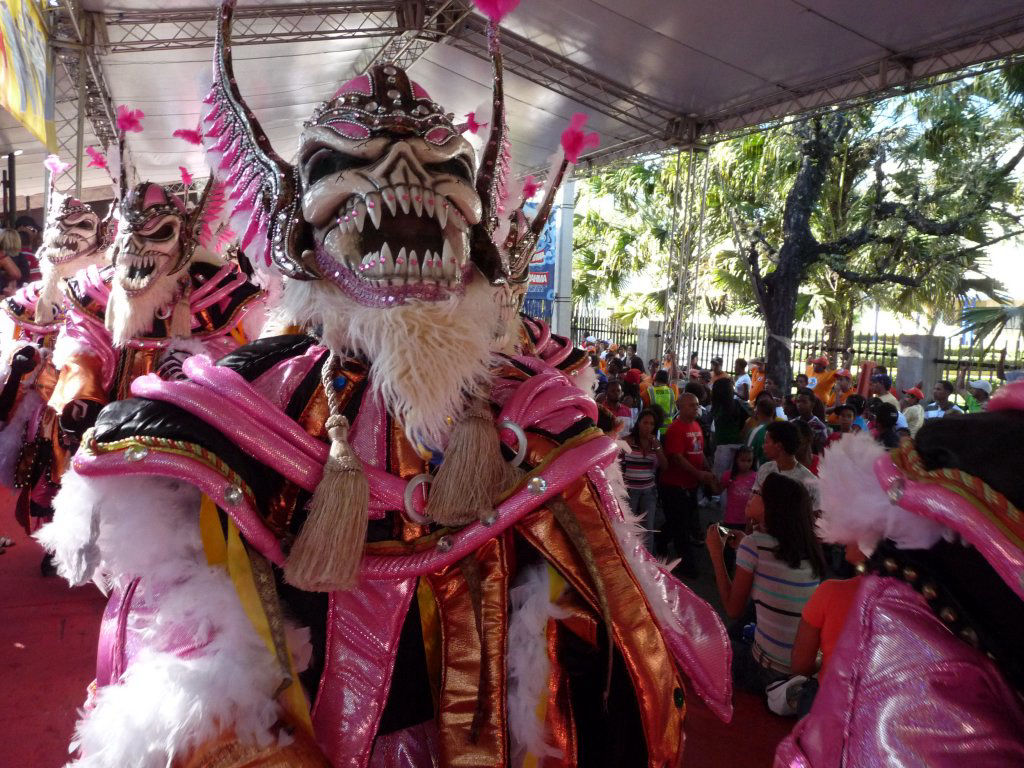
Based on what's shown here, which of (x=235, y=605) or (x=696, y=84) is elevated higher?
(x=696, y=84)

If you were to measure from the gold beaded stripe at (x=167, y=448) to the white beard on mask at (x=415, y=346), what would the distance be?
33 centimetres

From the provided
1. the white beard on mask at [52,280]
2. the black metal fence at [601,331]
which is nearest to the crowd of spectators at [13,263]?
the white beard on mask at [52,280]

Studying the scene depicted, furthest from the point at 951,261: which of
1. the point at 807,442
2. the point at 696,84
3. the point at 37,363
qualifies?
the point at 37,363

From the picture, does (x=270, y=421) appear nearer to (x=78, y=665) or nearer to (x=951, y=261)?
(x=78, y=665)

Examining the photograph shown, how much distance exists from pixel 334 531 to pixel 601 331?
17053mm

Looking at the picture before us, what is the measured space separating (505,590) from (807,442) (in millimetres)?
3239

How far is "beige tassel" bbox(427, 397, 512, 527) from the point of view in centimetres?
140

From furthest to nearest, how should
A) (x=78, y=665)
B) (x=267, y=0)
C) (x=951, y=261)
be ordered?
(x=951, y=261)
(x=267, y=0)
(x=78, y=665)

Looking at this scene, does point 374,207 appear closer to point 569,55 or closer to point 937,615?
point 937,615

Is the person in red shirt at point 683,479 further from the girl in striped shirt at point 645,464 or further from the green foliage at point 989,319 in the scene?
the green foliage at point 989,319

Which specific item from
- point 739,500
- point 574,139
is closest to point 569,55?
point 739,500

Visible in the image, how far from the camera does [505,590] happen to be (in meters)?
1.50

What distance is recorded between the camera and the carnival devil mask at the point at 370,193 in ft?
4.94

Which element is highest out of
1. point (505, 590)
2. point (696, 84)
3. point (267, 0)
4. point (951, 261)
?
point (267, 0)
